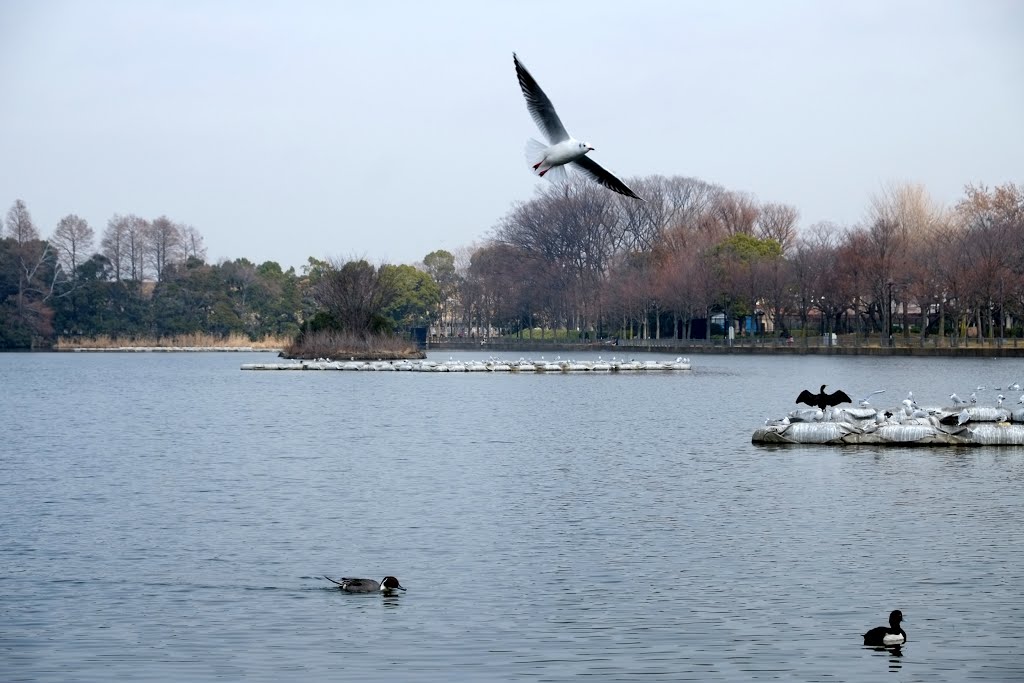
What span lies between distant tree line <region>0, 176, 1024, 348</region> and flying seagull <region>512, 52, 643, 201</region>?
72.6 meters

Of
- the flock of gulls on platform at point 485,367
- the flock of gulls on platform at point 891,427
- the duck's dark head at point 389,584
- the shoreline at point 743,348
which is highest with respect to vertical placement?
the shoreline at point 743,348

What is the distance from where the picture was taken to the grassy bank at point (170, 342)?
11981 cm

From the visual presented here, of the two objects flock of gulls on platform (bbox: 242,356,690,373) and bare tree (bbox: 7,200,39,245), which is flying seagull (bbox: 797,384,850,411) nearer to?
flock of gulls on platform (bbox: 242,356,690,373)

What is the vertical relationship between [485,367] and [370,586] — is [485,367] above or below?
above

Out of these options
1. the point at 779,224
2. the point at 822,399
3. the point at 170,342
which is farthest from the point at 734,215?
the point at 822,399

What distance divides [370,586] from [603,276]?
341 feet

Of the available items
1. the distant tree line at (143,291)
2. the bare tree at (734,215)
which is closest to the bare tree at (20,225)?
the distant tree line at (143,291)

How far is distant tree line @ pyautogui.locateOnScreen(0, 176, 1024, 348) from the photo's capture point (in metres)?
94.8

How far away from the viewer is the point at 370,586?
13922 millimetres

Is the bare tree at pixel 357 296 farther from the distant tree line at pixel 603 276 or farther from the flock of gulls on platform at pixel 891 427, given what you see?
the flock of gulls on platform at pixel 891 427

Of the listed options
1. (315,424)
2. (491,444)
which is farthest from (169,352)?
(491,444)

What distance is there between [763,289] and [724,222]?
22310mm

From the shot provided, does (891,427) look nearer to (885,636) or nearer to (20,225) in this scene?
(885,636)

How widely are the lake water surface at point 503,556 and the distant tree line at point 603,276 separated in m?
59.8
